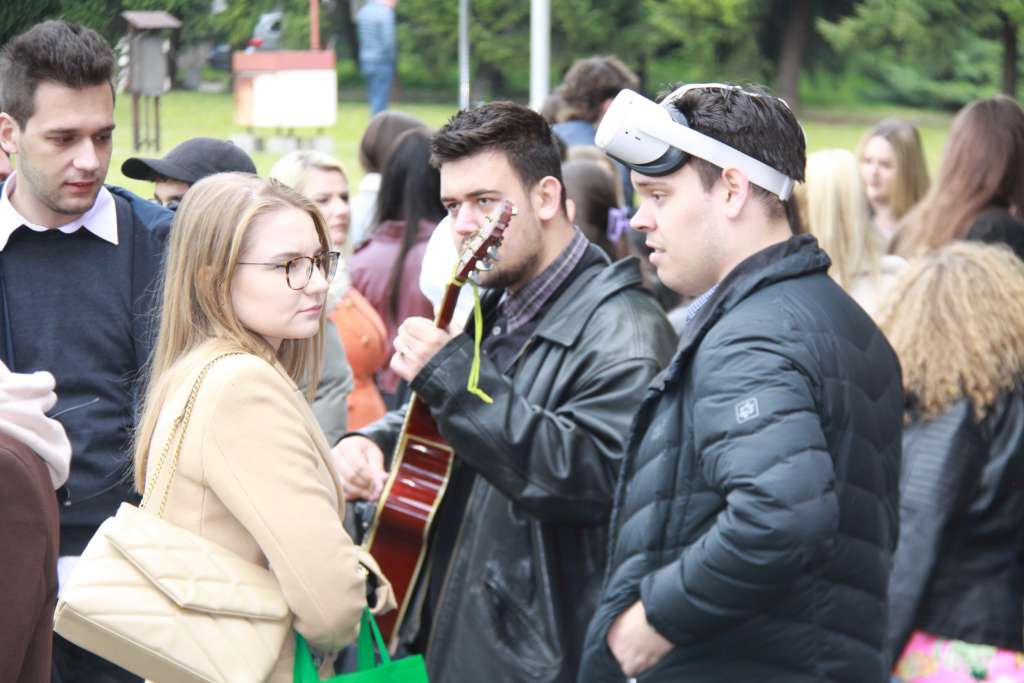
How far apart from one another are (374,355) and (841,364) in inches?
117

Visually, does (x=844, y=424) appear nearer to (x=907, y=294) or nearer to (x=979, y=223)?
(x=907, y=294)

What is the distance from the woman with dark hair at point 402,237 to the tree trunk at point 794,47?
18089mm

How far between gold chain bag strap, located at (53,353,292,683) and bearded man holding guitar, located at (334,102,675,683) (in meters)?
0.76

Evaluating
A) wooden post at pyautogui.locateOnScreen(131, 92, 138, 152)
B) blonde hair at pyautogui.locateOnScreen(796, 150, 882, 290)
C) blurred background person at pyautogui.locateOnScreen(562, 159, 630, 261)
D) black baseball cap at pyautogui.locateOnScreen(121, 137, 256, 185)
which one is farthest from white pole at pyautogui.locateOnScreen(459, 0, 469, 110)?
wooden post at pyautogui.locateOnScreen(131, 92, 138, 152)

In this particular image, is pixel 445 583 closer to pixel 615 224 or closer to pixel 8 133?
pixel 8 133

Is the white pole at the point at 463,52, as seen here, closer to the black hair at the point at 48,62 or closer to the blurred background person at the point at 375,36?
the blurred background person at the point at 375,36

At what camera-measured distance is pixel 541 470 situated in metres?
3.20

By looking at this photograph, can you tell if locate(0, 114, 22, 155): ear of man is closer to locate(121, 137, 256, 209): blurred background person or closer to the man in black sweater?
the man in black sweater

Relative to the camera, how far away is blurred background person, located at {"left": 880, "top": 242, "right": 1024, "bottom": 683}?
3523 mm

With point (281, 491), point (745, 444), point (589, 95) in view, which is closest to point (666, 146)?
point (745, 444)

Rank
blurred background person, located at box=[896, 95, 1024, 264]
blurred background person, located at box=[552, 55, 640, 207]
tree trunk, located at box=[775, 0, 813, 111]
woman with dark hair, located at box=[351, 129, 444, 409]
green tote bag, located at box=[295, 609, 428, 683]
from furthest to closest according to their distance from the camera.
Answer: tree trunk, located at box=[775, 0, 813, 111]
blurred background person, located at box=[552, 55, 640, 207]
blurred background person, located at box=[896, 95, 1024, 264]
woman with dark hair, located at box=[351, 129, 444, 409]
green tote bag, located at box=[295, 609, 428, 683]

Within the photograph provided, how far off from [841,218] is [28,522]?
3.84 meters

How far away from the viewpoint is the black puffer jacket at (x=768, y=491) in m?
2.42

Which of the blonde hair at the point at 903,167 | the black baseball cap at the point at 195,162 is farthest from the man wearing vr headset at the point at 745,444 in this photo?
the blonde hair at the point at 903,167
